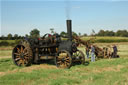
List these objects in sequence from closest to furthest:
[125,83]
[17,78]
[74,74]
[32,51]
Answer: [125,83] < [17,78] < [74,74] < [32,51]

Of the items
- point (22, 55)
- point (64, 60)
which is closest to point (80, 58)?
point (64, 60)

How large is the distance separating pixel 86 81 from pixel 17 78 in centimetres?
315

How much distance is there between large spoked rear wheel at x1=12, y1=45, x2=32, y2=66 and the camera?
11.2 m

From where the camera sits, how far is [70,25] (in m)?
10.1

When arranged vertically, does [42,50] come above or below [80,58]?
above

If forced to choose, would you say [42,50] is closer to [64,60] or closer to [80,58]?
[64,60]

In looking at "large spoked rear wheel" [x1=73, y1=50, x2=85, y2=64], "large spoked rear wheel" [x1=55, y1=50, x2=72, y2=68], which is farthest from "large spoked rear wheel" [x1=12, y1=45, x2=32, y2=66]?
"large spoked rear wheel" [x1=73, y1=50, x2=85, y2=64]

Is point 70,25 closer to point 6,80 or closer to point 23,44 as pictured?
point 23,44

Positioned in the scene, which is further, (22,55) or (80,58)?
(22,55)

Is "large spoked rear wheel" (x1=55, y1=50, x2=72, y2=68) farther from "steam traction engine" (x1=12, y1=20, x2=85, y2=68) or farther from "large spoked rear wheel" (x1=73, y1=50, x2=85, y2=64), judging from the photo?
"large spoked rear wheel" (x1=73, y1=50, x2=85, y2=64)

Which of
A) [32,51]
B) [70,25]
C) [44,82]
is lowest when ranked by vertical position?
[44,82]

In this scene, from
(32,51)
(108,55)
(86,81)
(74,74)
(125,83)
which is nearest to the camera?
(125,83)

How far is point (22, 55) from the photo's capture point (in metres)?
11.5

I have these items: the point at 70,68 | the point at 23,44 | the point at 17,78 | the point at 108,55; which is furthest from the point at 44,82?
the point at 108,55
